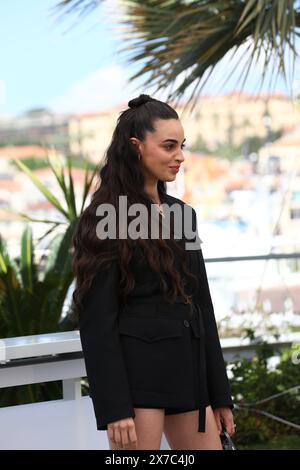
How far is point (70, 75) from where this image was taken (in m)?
31.3

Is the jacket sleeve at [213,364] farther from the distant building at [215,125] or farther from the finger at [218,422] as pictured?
the distant building at [215,125]

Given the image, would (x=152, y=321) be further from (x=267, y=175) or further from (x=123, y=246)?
(x=267, y=175)

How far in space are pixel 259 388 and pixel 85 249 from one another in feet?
11.5

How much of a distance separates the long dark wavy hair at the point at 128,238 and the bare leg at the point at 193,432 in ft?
0.94

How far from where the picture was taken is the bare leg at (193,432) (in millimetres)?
2133

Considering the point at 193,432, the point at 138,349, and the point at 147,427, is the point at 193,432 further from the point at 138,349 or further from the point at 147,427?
the point at 138,349

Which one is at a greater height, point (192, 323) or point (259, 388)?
point (192, 323)

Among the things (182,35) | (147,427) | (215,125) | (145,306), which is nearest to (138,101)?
(145,306)

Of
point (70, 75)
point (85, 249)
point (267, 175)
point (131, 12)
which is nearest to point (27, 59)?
point (70, 75)

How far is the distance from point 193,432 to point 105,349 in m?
0.31

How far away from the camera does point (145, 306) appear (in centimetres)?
210

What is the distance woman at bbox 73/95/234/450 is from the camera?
2061 mm

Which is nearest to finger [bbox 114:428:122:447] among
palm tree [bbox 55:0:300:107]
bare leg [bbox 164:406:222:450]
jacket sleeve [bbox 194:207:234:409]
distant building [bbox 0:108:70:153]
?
bare leg [bbox 164:406:222:450]

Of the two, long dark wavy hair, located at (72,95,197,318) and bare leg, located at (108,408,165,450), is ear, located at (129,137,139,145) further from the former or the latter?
bare leg, located at (108,408,165,450)
